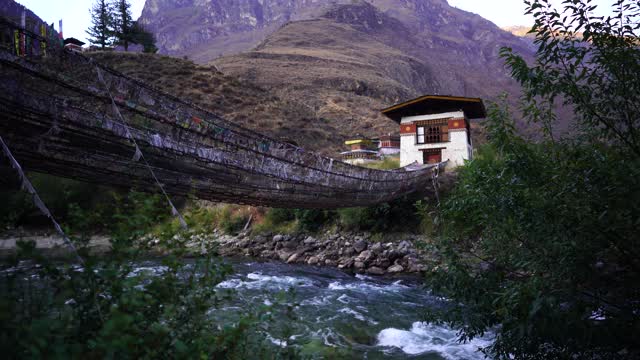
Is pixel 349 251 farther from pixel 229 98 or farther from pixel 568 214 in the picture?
pixel 229 98

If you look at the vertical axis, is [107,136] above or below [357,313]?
above

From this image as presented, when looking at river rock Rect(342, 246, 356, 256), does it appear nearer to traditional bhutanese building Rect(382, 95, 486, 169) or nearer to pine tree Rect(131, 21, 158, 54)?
traditional bhutanese building Rect(382, 95, 486, 169)

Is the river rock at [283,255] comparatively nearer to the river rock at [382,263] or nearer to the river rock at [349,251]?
the river rock at [349,251]

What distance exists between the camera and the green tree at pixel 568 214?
362 cm

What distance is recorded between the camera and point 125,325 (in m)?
1.57

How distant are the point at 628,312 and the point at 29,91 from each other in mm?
7654

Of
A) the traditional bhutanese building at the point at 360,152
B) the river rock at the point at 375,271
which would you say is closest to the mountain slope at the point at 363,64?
the traditional bhutanese building at the point at 360,152

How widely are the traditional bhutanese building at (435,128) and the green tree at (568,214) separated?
16.5m

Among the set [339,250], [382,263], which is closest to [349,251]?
[339,250]

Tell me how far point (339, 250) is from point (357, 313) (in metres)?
7.77

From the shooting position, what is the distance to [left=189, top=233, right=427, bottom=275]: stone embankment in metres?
14.8

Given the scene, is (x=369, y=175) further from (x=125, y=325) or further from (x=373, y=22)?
(x=373, y=22)

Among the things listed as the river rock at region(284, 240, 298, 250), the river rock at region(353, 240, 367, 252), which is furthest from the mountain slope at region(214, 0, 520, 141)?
the river rock at region(353, 240, 367, 252)

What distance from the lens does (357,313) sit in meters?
9.38
